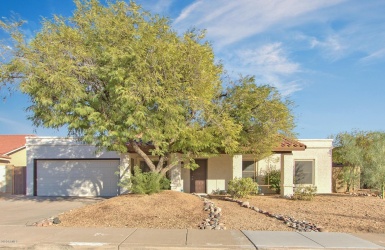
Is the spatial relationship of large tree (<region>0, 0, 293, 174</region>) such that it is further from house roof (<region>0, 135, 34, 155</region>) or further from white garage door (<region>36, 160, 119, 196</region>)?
house roof (<region>0, 135, 34, 155</region>)

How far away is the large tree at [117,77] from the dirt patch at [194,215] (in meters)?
2.00

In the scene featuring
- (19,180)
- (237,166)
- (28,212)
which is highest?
(237,166)

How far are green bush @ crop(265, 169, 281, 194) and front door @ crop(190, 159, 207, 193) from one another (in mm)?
3584

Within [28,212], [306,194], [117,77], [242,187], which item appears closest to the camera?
[117,77]

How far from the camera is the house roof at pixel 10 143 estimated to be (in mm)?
Result: 31552

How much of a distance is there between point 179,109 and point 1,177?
1645cm

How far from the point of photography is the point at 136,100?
492 inches

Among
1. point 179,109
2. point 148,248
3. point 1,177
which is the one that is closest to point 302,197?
point 179,109

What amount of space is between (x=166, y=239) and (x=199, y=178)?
13.0 m

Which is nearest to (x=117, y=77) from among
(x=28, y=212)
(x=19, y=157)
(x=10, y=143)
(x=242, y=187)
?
(x=28, y=212)

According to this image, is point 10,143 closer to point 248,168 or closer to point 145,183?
point 248,168

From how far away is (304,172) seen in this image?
23.8m

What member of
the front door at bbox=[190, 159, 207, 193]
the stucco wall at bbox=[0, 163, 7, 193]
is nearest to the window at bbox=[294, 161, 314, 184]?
the front door at bbox=[190, 159, 207, 193]

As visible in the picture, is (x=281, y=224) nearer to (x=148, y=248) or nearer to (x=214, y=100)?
(x=148, y=248)
